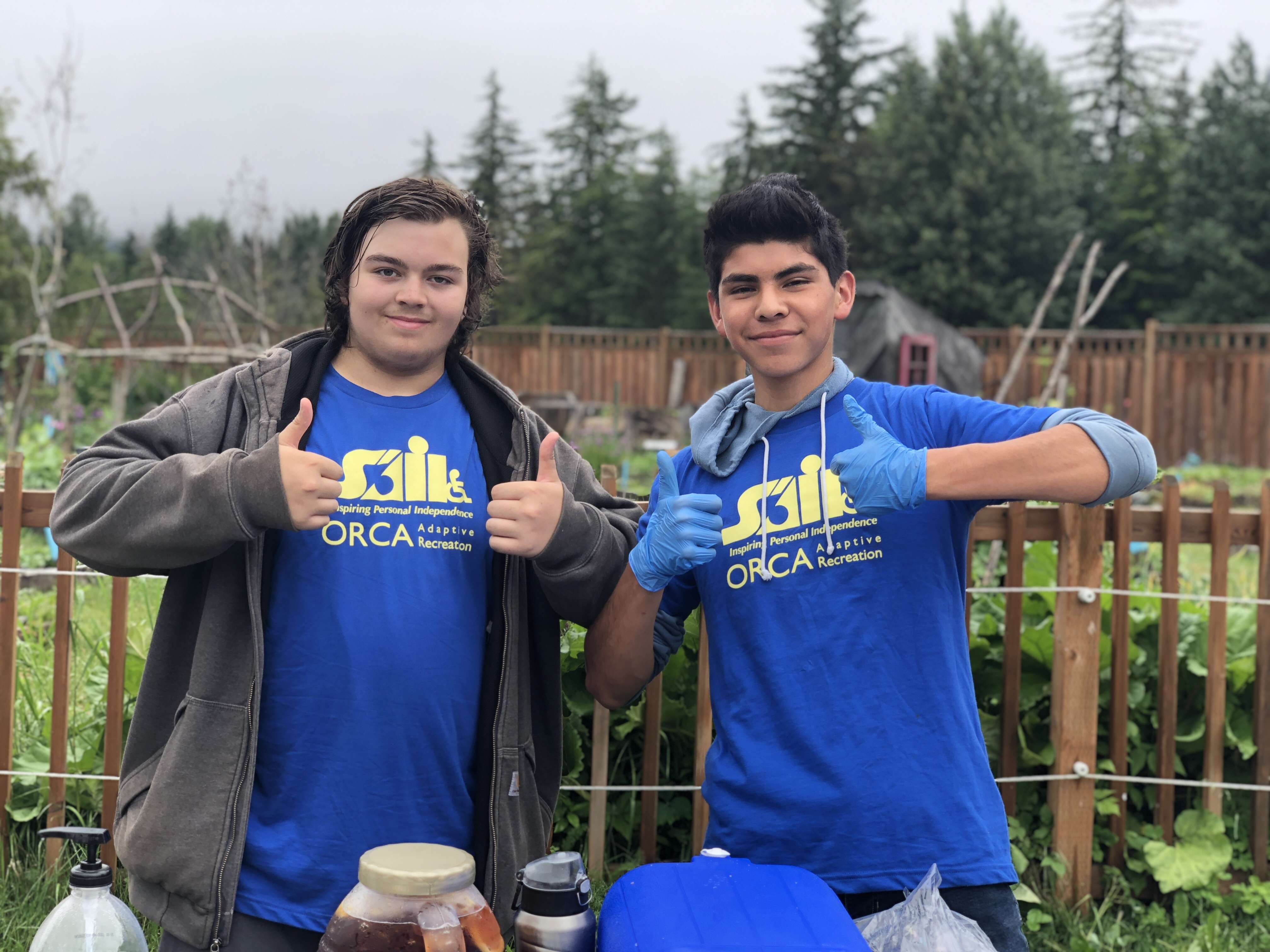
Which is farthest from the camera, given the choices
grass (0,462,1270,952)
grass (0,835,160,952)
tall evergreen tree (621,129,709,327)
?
tall evergreen tree (621,129,709,327)

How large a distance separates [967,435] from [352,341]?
3.77 feet

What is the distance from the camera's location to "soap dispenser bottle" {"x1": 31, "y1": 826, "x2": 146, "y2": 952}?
4.40 ft

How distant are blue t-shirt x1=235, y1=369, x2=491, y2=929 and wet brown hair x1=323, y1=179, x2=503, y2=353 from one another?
34 cm

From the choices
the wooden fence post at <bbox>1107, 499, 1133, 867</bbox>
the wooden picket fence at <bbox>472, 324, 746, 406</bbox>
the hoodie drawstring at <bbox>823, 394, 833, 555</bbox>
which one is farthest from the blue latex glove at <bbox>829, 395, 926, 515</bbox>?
the wooden picket fence at <bbox>472, 324, 746, 406</bbox>

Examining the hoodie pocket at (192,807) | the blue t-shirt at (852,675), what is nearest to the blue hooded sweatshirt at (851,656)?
the blue t-shirt at (852,675)

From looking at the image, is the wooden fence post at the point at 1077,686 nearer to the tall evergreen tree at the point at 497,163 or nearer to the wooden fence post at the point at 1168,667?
the wooden fence post at the point at 1168,667

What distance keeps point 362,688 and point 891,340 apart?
14.4 meters

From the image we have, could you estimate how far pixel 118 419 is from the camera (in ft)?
31.9

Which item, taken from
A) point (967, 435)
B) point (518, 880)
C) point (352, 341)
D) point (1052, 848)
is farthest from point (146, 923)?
Answer: point (1052, 848)

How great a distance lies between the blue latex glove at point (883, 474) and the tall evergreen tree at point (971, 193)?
25793 millimetres

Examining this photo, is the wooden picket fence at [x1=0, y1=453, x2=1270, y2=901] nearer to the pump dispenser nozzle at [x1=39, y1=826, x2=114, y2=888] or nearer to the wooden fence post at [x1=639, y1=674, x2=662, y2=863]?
→ the wooden fence post at [x1=639, y1=674, x2=662, y2=863]

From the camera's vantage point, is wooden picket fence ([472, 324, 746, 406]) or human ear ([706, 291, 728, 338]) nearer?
human ear ([706, 291, 728, 338])

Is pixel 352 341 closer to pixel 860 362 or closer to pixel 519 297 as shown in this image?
pixel 860 362

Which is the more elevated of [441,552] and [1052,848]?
[441,552]
